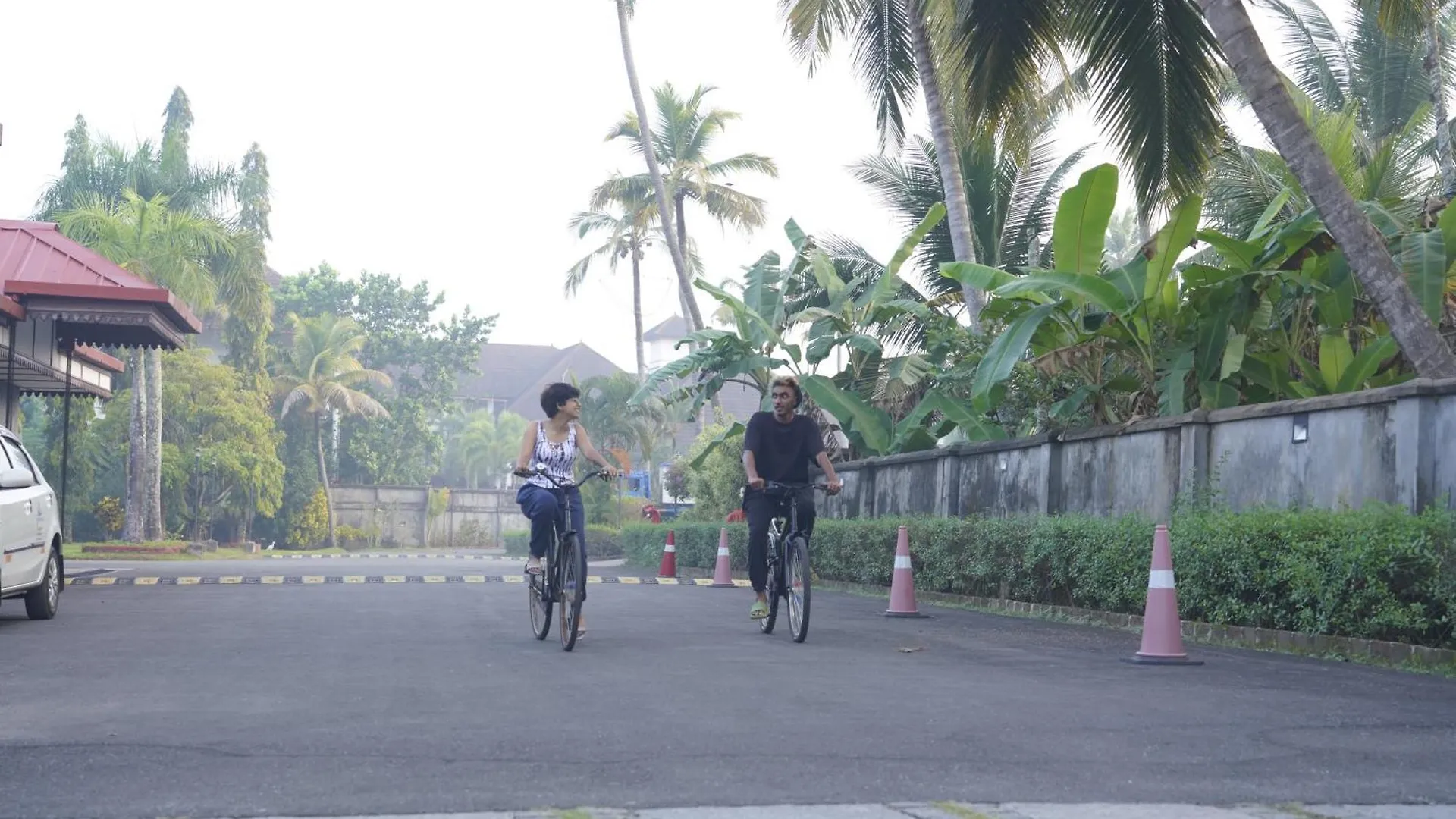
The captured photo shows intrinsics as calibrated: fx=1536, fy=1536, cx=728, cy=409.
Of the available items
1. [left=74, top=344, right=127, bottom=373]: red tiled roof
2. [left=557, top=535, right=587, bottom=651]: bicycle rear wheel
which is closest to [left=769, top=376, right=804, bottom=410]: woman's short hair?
[left=557, top=535, right=587, bottom=651]: bicycle rear wheel

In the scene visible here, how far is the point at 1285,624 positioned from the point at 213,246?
112ft

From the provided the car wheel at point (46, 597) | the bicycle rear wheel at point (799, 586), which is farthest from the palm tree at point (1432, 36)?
the car wheel at point (46, 597)

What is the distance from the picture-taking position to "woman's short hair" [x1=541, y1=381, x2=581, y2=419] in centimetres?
1053

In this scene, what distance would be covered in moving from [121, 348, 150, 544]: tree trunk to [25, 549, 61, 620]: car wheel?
31302 millimetres

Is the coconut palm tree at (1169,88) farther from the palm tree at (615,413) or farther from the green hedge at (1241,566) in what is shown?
the palm tree at (615,413)

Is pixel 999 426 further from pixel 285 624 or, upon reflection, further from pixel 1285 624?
pixel 285 624

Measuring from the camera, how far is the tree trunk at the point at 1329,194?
11242mm

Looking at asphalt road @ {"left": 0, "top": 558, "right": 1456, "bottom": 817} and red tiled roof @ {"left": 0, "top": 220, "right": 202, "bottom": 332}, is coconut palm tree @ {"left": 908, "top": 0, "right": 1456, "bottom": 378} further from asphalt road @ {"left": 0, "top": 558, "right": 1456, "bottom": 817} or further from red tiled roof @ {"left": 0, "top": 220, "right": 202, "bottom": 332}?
red tiled roof @ {"left": 0, "top": 220, "right": 202, "bottom": 332}

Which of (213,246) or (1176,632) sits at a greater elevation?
(213,246)

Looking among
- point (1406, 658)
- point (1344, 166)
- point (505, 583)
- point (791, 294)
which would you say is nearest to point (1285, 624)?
point (1406, 658)

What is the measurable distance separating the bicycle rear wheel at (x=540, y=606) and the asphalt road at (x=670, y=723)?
0.14m

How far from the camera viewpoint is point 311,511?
59250 mm

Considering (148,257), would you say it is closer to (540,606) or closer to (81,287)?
(81,287)

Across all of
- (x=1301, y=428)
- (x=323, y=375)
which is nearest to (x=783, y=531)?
(x=1301, y=428)
